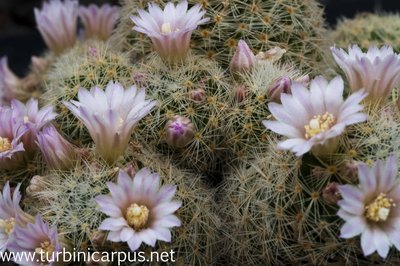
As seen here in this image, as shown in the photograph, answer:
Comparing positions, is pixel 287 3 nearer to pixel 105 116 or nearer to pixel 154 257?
pixel 105 116

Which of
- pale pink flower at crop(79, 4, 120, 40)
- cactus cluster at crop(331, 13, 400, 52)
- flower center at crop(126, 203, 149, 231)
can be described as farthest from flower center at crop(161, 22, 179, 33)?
cactus cluster at crop(331, 13, 400, 52)

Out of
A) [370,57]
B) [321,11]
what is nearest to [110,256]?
[370,57]

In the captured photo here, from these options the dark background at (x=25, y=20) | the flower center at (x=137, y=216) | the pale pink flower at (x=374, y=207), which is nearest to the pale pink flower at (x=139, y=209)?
the flower center at (x=137, y=216)

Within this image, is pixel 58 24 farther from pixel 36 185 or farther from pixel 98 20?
pixel 36 185

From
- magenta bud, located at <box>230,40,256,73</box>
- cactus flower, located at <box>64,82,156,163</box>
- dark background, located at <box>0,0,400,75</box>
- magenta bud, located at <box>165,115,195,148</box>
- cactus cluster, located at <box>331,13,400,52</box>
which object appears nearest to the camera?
cactus flower, located at <box>64,82,156,163</box>

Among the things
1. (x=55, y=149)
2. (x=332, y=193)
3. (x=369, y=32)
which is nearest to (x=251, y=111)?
(x=332, y=193)

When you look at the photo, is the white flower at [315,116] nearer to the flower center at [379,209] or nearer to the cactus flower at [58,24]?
the flower center at [379,209]

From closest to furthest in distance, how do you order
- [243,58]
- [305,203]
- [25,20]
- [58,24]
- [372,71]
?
1. [305,203]
2. [372,71]
3. [243,58]
4. [58,24]
5. [25,20]

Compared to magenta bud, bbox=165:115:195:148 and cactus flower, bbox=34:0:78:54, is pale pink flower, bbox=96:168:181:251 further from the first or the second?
cactus flower, bbox=34:0:78:54
